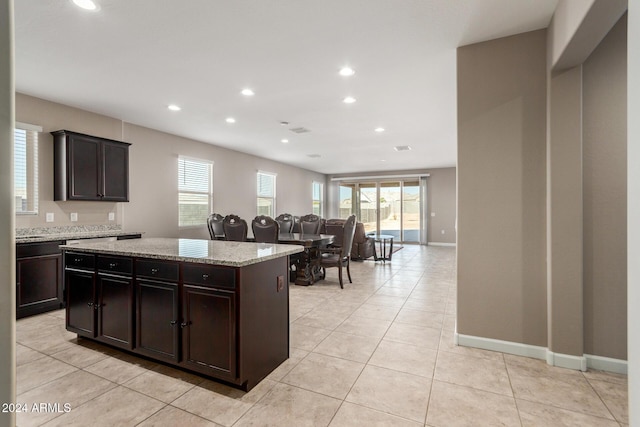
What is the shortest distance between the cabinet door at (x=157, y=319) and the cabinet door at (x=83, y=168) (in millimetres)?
2689

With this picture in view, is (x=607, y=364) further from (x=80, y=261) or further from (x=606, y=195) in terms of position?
(x=80, y=261)

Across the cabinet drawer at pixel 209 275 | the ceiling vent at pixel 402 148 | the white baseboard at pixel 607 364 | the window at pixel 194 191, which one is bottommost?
the white baseboard at pixel 607 364

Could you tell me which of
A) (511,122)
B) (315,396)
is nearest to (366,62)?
(511,122)

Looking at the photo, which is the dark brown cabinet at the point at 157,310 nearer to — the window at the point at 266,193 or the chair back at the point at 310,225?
the chair back at the point at 310,225

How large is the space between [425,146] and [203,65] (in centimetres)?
526

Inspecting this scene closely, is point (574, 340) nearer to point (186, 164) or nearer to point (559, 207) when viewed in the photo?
point (559, 207)

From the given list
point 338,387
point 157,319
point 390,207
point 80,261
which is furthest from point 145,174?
point 390,207

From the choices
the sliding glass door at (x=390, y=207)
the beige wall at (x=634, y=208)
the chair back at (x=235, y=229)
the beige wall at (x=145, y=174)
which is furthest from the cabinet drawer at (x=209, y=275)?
the sliding glass door at (x=390, y=207)

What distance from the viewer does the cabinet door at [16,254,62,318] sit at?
3400 mm

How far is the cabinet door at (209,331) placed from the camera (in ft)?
6.44

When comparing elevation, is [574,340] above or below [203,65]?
below

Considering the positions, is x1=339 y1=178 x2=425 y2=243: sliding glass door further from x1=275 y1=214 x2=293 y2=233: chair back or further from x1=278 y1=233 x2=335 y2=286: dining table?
x1=278 y1=233 x2=335 y2=286: dining table

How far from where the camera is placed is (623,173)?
7.34 feet

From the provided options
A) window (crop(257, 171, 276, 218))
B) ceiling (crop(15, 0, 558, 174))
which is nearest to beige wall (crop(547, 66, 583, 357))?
ceiling (crop(15, 0, 558, 174))
